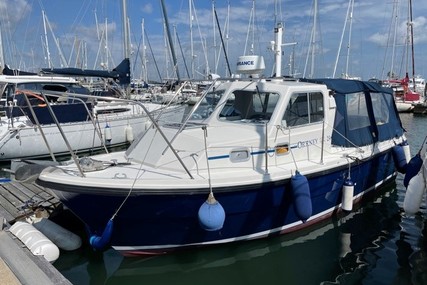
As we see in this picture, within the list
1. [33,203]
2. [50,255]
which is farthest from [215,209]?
[33,203]

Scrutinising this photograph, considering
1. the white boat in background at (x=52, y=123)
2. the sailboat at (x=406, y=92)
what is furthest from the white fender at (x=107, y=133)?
the sailboat at (x=406, y=92)

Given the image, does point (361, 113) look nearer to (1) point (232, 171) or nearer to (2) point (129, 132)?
(1) point (232, 171)

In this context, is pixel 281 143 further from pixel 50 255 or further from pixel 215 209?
pixel 50 255

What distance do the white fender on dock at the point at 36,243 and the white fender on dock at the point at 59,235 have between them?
18.4 inches

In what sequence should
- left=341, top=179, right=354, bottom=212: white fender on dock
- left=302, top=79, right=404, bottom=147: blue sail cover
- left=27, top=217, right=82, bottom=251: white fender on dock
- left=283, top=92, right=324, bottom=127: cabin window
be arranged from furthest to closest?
left=302, top=79, right=404, bottom=147: blue sail cover, left=341, top=179, right=354, bottom=212: white fender on dock, left=283, top=92, right=324, bottom=127: cabin window, left=27, top=217, right=82, bottom=251: white fender on dock

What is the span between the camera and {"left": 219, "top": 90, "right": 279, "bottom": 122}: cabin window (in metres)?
6.40

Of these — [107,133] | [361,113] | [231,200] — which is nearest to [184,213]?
[231,200]

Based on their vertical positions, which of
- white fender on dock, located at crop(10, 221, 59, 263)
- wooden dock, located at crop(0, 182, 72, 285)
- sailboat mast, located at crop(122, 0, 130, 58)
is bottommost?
white fender on dock, located at crop(10, 221, 59, 263)

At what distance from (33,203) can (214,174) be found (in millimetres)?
3246

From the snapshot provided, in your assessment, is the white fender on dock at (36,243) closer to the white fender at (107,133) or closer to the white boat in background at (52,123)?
the white boat in background at (52,123)

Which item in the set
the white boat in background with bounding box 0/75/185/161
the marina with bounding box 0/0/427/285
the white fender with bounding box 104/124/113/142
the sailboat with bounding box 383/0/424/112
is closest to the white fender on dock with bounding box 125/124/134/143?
the white boat in background with bounding box 0/75/185/161

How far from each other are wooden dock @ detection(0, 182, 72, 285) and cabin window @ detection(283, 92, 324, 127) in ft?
13.2

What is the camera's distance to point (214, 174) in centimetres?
549

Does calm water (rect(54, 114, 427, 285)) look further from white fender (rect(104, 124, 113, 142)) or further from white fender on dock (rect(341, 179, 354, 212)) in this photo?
white fender (rect(104, 124, 113, 142))
